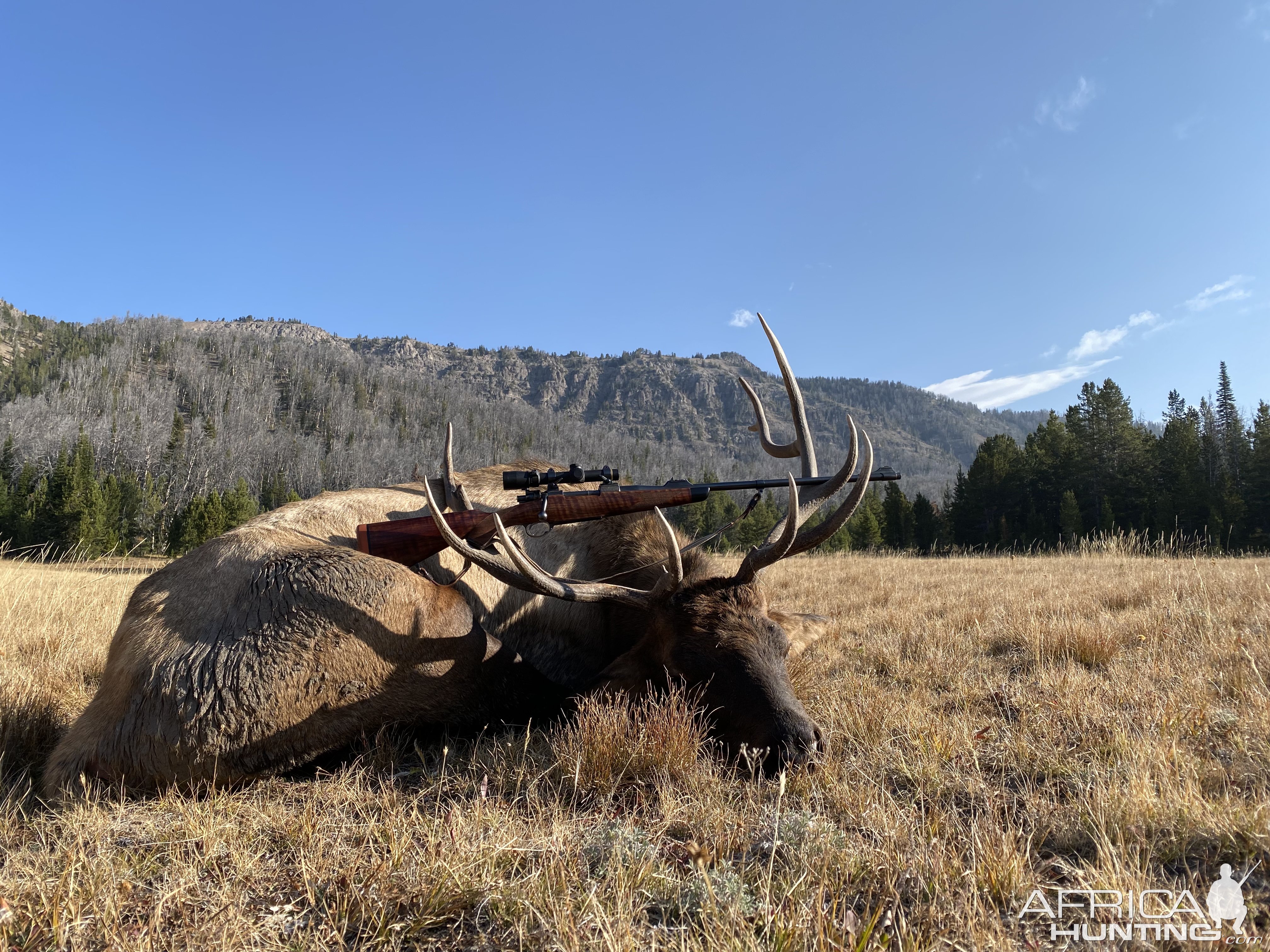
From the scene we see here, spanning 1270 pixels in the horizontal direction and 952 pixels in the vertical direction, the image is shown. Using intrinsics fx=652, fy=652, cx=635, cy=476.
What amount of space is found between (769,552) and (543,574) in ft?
4.38

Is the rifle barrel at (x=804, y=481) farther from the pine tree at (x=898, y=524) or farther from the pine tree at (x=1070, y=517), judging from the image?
the pine tree at (x=898, y=524)

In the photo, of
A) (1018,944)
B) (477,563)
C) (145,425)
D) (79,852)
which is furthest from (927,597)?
(145,425)

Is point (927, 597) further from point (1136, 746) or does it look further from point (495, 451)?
point (495, 451)

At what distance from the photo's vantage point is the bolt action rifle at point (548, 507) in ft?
13.2

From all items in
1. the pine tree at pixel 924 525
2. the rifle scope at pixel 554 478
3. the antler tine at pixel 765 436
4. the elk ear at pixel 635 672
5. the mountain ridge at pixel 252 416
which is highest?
the mountain ridge at pixel 252 416

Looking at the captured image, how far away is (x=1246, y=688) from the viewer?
11.7 feet

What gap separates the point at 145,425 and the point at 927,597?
385 ft

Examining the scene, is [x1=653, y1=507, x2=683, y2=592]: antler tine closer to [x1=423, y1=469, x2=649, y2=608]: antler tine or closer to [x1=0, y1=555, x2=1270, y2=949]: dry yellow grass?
[x1=423, y1=469, x2=649, y2=608]: antler tine

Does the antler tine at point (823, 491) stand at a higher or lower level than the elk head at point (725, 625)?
higher

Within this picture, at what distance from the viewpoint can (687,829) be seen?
8.07ft

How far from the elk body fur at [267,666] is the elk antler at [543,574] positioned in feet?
1.10

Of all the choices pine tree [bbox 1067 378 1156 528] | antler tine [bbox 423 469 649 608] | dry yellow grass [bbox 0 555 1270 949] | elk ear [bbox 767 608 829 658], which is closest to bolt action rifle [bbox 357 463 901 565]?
antler tine [bbox 423 469 649 608]

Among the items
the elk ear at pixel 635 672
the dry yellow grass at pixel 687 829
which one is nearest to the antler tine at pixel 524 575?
the elk ear at pixel 635 672

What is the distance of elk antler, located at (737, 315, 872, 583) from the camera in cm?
385
